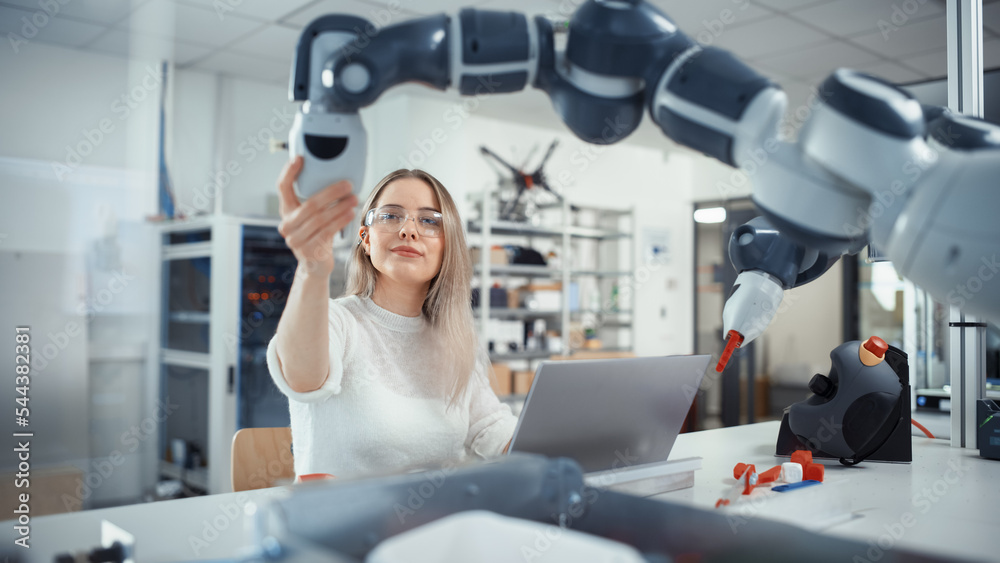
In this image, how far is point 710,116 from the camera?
2.30 ft

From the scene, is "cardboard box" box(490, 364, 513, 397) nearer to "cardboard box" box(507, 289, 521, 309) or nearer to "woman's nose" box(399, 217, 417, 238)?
"cardboard box" box(507, 289, 521, 309)

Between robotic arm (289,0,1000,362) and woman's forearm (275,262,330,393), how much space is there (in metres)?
0.43

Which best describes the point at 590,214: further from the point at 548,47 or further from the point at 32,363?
the point at 548,47

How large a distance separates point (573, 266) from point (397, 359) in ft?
13.7

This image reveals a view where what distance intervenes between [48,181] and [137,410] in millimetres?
1286

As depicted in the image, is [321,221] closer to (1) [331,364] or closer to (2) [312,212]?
(2) [312,212]

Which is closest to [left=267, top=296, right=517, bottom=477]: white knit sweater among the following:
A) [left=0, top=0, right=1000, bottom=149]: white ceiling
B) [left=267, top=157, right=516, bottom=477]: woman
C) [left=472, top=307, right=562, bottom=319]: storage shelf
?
[left=267, top=157, right=516, bottom=477]: woman

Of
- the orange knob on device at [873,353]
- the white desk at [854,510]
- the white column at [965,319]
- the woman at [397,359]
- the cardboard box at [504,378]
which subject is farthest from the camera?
the cardboard box at [504,378]
